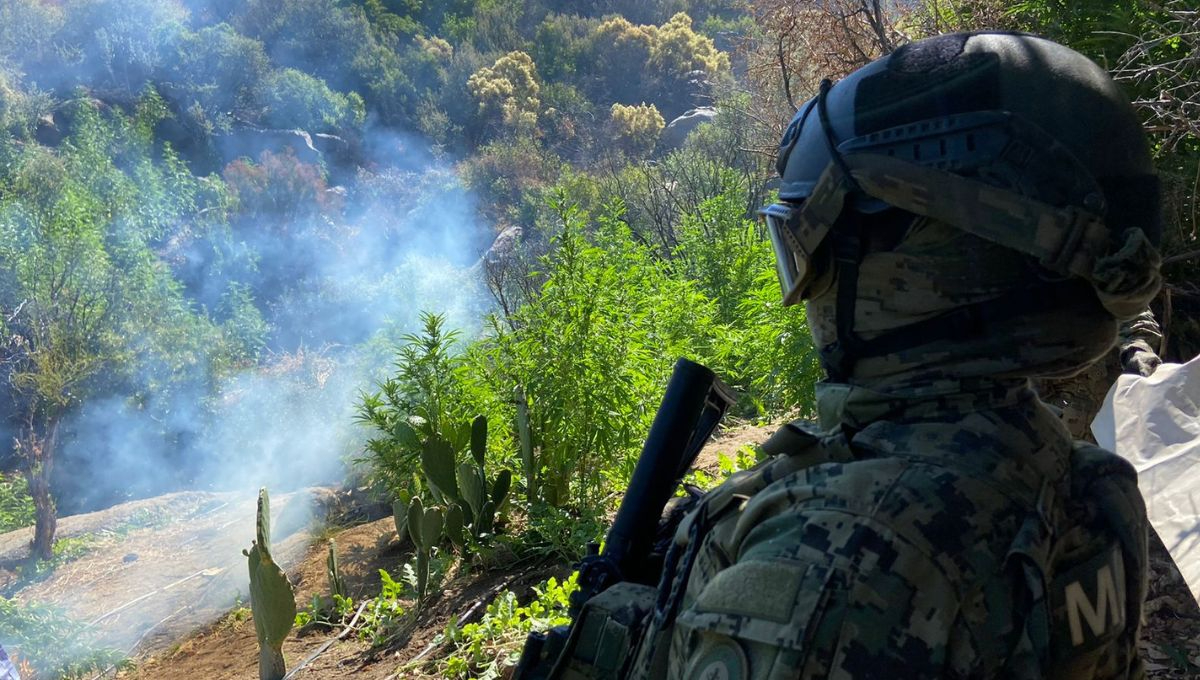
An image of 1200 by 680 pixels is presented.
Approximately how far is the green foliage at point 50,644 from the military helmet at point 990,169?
7.67 meters

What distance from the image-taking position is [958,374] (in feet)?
3.70

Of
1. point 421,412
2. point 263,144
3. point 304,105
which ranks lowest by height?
point 421,412

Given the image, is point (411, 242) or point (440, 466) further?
point (411, 242)

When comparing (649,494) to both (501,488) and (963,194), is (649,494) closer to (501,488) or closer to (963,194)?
(963,194)

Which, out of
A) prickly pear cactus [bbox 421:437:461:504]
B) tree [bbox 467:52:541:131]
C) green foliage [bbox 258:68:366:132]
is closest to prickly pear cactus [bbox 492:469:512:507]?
prickly pear cactus [bbox 421:437:461:504]

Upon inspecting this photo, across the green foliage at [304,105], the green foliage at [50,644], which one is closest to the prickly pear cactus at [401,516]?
the green foliage at [50,644]

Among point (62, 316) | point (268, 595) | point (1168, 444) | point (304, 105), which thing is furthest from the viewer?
point (304, 105)

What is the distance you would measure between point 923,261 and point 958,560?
13.7 inches

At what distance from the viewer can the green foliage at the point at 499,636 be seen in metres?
3.86

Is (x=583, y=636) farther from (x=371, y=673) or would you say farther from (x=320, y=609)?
(x=320, y=609)

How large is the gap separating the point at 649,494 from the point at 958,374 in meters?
0.58

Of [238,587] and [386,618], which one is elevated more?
[386,618]

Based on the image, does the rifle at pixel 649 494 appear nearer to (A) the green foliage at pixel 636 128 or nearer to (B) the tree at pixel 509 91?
(A) the green foliage at pixel 636 128

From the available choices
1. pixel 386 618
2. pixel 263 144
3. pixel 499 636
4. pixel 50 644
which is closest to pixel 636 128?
pixel 263 144
